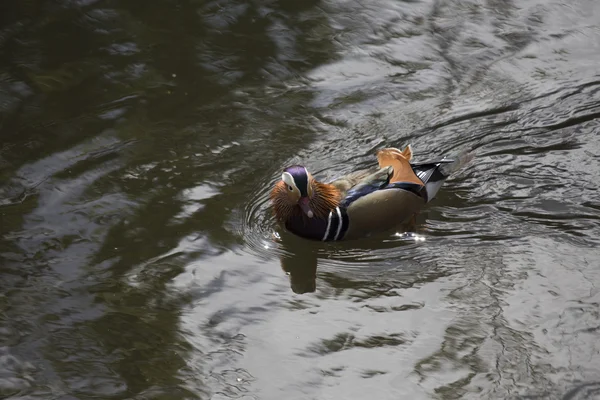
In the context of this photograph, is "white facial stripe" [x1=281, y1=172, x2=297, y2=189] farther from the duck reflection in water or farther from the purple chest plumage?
the duck reflection in water

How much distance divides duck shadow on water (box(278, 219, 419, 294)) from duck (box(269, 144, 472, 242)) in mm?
59

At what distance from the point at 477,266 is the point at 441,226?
0.70 m

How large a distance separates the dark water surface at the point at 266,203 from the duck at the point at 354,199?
0.15 m

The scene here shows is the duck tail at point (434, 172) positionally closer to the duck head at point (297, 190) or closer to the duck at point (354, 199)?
the duck at point (354, 199)

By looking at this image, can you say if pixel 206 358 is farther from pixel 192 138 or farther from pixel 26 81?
pixel 26 81

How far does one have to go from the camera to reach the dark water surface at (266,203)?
5.18 meters

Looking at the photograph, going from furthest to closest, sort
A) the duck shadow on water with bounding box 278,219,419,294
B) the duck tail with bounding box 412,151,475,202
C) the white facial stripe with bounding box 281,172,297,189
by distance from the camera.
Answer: the duck tail with bounding box 412,151,475,202 < the white facial stripe with bounding box 281,172,297,189 < the duck shadow on water with bounding box 278,219,419,294

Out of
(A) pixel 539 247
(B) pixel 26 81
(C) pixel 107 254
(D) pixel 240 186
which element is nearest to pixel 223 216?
(D) pixel 240 186

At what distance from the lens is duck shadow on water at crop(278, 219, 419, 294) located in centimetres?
630

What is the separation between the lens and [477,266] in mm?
6059

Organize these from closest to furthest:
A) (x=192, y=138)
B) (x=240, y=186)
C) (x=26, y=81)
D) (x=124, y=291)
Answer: (x=124, y=291) < (x=240, y=186) < (x=192, y=138) < (x=26, y=81)

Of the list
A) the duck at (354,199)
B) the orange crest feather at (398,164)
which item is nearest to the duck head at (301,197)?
the duck at (354,199)

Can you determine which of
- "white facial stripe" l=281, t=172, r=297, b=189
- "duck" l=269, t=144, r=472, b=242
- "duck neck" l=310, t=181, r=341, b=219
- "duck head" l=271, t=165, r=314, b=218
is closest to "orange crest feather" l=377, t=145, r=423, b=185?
"duck" l=269, t=144, r=472, b=242

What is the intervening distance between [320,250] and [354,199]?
1.64 feet
